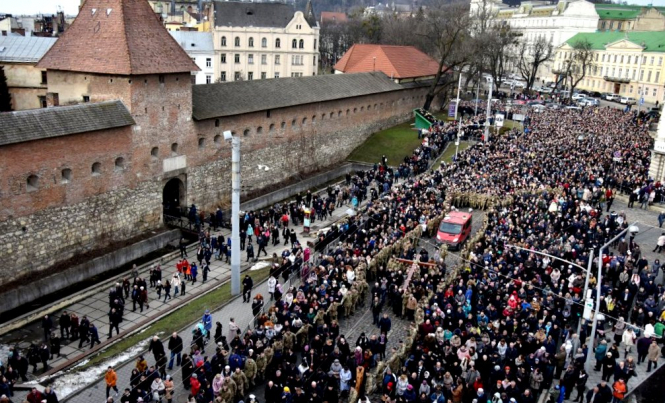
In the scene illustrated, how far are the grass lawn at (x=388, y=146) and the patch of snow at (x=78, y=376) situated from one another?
26.1m

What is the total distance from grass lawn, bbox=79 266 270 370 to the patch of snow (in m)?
0.28

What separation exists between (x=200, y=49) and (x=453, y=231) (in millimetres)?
45291

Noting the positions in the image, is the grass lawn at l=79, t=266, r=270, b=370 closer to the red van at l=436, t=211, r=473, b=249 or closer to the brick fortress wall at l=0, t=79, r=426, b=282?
the brick fortress wall at l=0, t=79, r=426, b=282

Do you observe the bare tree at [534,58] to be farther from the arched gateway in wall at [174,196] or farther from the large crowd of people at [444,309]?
the arched gateway in wall at [174,196]

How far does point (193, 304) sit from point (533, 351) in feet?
36.2

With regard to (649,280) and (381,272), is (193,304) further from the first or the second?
(649,280)

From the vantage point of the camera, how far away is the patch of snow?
15.1 m

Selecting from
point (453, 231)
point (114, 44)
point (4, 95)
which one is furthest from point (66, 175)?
point (4, 95)

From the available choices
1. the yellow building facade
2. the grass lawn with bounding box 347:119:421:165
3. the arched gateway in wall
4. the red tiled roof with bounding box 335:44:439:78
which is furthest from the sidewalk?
the yellow building facade

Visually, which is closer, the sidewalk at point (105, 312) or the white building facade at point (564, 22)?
the sidewalk at point (105, 312)

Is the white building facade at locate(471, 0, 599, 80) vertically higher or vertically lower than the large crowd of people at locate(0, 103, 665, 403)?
higher

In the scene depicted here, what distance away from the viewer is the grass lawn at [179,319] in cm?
1738

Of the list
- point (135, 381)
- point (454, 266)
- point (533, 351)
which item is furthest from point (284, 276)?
point (533, 351)

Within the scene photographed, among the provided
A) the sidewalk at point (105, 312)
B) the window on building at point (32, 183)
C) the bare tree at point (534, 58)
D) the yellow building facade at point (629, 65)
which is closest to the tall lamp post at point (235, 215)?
the sidewalk at point (105, 312)
